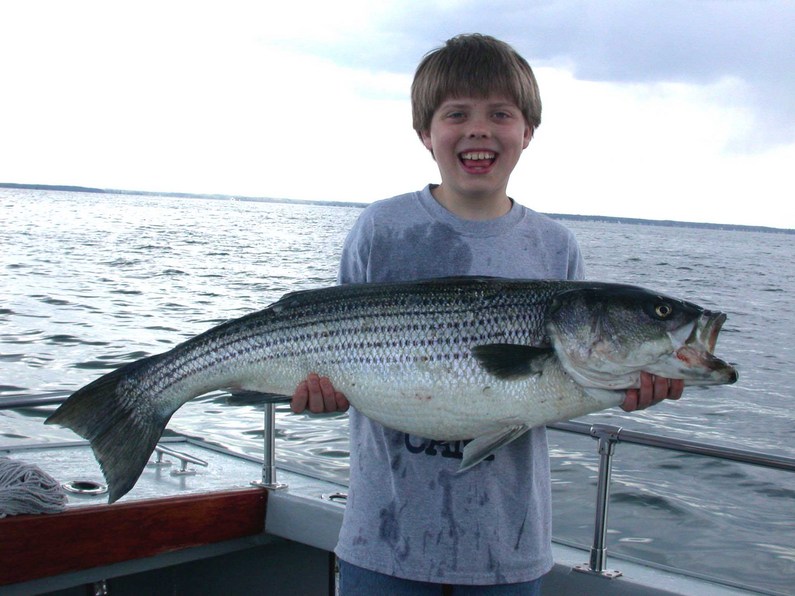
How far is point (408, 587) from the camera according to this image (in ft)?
9.66

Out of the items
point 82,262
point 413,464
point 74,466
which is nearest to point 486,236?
point 413,464

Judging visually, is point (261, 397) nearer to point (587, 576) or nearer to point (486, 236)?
point (486, 236)

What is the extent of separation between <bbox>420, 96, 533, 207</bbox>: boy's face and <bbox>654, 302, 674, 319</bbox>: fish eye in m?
0.77

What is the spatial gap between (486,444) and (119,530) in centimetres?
208

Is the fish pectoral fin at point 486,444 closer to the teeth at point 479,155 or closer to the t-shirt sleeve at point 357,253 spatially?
the t-shirt sleeve at point 357,253

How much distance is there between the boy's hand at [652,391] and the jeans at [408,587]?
761mm

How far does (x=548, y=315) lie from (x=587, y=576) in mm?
1452

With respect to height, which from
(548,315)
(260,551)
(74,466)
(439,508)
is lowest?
(260,551)

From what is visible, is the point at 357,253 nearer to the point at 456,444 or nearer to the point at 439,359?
the point at 439,359

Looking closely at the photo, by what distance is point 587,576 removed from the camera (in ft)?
12.5

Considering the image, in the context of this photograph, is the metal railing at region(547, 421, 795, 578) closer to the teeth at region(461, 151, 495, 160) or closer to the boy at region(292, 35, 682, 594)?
the boy at region(292, 35, 682, 594)

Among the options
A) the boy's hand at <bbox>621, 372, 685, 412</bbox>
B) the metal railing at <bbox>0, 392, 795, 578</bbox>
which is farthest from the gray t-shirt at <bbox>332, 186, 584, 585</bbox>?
the metal railing at <bbox>0, 392, 795, 578</bbox>

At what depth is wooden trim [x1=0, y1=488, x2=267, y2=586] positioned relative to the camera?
143 inches

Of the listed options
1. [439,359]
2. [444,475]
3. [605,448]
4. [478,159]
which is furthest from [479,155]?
[605,448]
